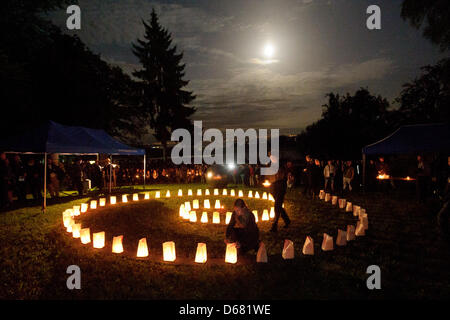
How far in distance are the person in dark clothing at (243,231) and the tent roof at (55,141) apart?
921 cm

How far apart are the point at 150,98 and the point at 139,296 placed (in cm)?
3319

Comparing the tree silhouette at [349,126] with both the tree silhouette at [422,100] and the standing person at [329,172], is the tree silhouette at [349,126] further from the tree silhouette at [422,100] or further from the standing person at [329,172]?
the standing person at [329,172]

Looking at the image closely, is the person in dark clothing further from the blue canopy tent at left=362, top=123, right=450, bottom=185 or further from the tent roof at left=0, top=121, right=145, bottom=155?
the blue canopy tent at left=362, top=123, right=450, bottom=185

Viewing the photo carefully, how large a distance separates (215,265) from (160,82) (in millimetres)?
33732

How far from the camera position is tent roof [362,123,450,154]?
11.7 metres

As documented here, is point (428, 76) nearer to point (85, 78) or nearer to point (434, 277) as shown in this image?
point (434, 277)

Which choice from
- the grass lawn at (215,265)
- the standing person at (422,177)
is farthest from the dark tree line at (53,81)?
the standing person at (422,177)

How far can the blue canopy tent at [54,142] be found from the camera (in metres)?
11.4

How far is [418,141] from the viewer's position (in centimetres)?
1245

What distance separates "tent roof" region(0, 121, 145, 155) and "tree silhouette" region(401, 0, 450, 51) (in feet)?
59.1

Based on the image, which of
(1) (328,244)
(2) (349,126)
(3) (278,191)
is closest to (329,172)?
(3) (278,191)

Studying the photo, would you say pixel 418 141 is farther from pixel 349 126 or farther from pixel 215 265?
pixel 349 126
